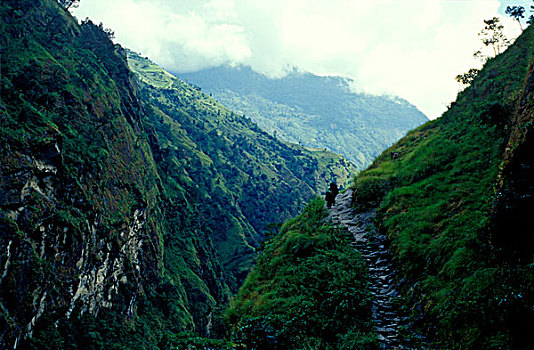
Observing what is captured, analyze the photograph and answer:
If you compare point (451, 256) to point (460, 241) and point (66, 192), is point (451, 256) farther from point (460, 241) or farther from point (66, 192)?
point (66, 192)

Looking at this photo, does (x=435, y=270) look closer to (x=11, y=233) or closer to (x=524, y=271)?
(x=524, y=271)

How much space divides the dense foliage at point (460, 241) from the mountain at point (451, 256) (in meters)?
0.03

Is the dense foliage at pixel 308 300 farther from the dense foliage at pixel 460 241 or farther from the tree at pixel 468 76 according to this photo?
the tree at pixel 468 76

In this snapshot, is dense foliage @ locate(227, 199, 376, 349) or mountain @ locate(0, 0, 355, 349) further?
mountain @ locate(0, 0, 355, 349)

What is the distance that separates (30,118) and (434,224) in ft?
156

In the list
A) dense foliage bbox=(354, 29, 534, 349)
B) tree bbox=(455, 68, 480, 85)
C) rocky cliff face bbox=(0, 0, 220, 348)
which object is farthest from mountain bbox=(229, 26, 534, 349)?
rocky cliff face bbox=(0, 0, 220, 348)

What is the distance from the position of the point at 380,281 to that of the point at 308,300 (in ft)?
9.46

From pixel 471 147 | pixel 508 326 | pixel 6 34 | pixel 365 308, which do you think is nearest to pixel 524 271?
pixel 508 326

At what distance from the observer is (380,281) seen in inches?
457

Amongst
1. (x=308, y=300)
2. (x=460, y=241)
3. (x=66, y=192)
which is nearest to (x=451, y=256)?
(x=460, y=241)

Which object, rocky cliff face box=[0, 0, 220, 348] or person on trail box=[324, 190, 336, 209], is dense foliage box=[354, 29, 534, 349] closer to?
person on trail box=[324, 190, 336, 209]

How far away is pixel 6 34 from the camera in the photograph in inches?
2218

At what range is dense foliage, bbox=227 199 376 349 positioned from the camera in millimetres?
8609

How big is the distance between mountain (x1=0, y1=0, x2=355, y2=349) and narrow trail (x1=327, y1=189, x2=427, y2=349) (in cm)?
584
